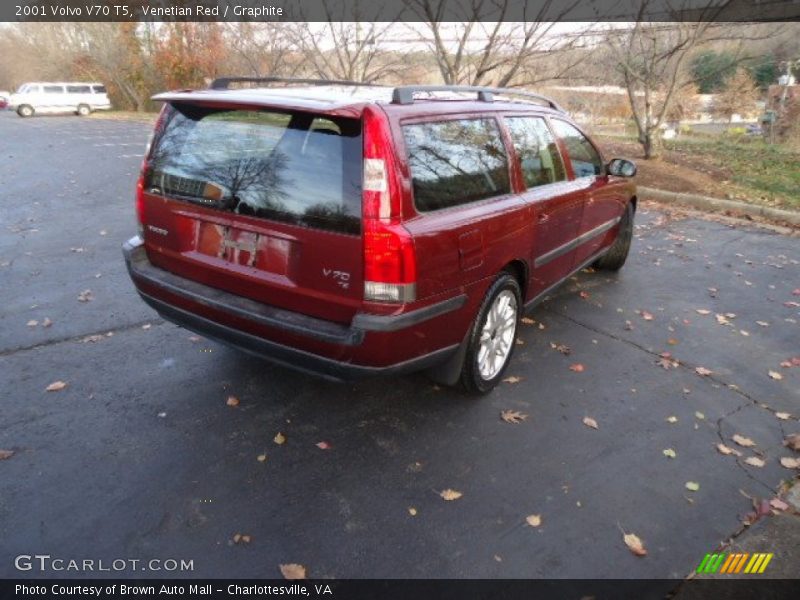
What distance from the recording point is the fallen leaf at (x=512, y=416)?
10.9ft

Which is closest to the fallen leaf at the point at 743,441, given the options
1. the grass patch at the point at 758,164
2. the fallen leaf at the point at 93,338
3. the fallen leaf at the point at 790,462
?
the fallen leaf at the point at 790,462

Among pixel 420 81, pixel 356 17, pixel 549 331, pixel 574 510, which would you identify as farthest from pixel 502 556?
pixel 420 81

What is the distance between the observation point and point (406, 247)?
257 cm

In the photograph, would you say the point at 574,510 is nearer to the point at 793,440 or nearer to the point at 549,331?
the point at 793,440

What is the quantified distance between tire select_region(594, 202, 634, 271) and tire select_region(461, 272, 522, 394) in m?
2.55

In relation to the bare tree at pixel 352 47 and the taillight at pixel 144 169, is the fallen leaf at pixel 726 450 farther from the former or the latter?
the bare tree at pixel 352 47

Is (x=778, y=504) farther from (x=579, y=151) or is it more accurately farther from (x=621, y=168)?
(x=621, y=168)

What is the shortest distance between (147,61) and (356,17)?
32.0 metres

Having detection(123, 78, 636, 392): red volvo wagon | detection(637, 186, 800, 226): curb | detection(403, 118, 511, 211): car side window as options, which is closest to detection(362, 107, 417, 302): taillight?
detection(123, 78, 636, 392): red volvo wagon

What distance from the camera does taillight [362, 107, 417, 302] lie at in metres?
2.54

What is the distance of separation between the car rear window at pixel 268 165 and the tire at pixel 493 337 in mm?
1110

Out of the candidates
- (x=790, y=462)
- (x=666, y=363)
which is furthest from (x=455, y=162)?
(x=790, y=462)

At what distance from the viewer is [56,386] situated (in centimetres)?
339
